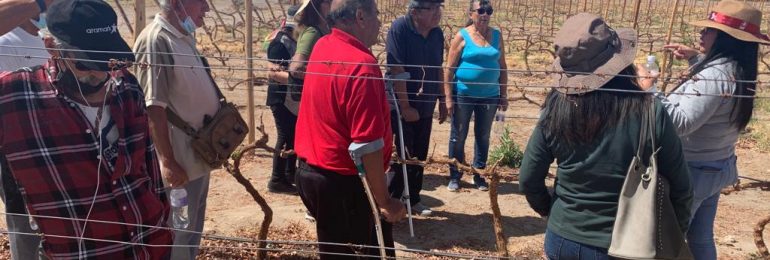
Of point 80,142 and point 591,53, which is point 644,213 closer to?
point 591,53

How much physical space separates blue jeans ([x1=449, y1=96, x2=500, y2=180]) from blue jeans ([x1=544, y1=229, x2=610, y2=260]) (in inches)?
101

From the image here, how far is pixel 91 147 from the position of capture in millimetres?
2182

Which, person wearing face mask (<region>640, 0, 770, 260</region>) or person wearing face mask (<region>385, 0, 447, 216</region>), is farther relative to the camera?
person wearing face mask (<region>385, 0, 447, 216</region>)

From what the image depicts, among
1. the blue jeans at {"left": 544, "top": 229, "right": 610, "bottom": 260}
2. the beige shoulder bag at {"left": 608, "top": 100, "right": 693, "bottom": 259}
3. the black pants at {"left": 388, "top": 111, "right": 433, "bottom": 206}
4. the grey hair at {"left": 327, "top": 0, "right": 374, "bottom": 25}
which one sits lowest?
the black pants at {"left": 388, "top": 111, "right": 433, "bottom": 206}

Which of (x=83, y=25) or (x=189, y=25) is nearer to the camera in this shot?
(x=83, y=25)

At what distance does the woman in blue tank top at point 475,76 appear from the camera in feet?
16.0

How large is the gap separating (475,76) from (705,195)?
2255 mm

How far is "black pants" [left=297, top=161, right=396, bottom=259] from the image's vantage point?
8.97 feet

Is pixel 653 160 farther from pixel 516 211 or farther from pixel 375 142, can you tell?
pixel 516 211

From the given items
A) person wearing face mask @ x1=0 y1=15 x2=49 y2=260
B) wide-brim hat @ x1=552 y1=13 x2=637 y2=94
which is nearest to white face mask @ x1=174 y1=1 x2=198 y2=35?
person wearing face mask @ x1=0 y1=15 x2=49 y2=260

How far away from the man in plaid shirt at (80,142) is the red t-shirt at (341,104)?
0.63 m

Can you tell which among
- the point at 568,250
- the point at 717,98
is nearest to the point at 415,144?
the point at 717,98

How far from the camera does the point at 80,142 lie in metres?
2.16

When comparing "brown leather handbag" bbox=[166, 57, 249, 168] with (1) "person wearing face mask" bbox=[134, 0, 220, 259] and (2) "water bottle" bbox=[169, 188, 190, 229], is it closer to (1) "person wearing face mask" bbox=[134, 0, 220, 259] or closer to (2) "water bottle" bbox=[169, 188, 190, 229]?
Answer: (1) "person wearing face mask" bbox=[134, 0, 220, 259]
